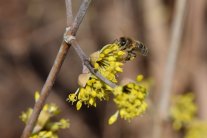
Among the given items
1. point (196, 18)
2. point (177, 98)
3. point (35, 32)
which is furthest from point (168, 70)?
point (35, 32)

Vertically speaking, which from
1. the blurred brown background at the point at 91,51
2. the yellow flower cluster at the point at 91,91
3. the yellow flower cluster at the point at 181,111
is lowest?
the yellow flower cluster at the point at 181,111

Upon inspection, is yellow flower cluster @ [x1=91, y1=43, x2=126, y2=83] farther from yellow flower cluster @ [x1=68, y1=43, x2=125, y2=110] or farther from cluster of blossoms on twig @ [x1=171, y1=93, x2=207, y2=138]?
cluster of blossoms on twig @ [x1=171, y1=93, x2=207, y2=138]

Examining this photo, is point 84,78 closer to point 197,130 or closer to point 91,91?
point 91,91

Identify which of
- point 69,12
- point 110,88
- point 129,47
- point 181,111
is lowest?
point 181,111

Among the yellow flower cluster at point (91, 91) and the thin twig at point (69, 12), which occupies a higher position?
the thin twig at point (69, 12)

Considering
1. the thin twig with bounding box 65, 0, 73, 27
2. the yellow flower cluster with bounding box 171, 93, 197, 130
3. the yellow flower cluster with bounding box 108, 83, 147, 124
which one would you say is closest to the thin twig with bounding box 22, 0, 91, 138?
the thin twig with bounding box 65, 0, 73, 27

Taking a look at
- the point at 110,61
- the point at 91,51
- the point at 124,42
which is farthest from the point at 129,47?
the point at 91,51

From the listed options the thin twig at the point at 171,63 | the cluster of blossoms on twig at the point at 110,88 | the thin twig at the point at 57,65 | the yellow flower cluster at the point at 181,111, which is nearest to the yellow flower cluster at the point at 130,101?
the cluster of blossoms on twig at the point at 110,88

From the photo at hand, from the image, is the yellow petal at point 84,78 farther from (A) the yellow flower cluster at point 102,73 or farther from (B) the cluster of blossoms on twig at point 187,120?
(B) the cluster of blossoms on twig at point 187,120
